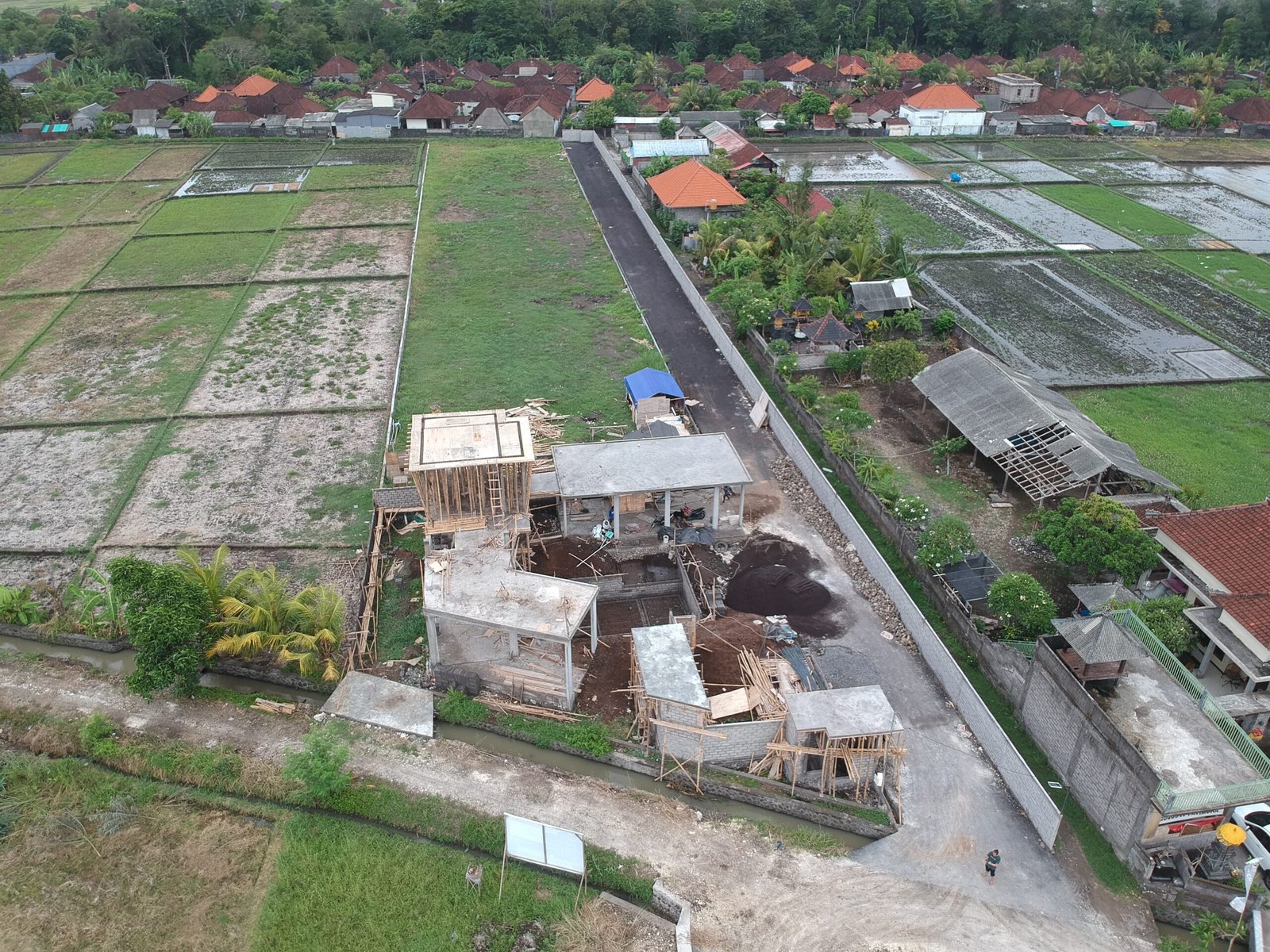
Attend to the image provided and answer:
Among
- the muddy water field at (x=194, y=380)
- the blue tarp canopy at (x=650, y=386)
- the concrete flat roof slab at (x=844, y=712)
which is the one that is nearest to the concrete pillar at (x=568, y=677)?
the concrete flat roof slab at (x=844, y=712)

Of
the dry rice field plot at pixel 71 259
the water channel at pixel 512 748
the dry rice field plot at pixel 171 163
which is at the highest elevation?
the dry rice field plot at pixel 171 163

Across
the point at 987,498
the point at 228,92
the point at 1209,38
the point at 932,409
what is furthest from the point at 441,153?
the point at 1209,38

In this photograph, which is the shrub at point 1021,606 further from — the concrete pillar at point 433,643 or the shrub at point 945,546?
the concrete pillar at point 433,643

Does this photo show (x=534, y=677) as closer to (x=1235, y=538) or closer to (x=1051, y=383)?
(x=1235, y=538)

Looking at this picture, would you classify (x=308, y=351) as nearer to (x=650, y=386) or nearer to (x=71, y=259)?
(x=650, y=386)

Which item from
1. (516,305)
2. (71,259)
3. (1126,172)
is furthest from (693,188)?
(1126,172)

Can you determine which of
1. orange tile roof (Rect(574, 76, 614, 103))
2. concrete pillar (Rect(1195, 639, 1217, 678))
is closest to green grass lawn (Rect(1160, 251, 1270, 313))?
concrete pillar (Rect(1195, 639, 1217, 678))
